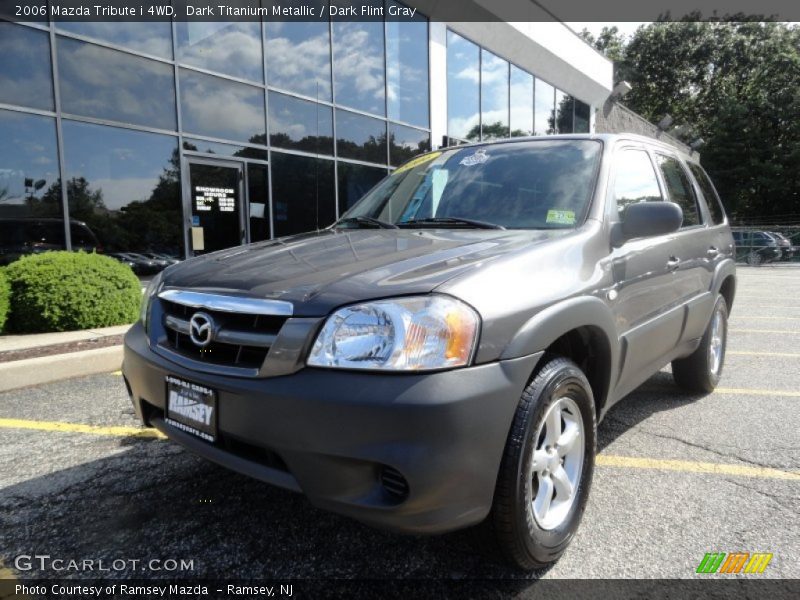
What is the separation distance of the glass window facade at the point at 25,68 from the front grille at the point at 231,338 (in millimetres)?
7540

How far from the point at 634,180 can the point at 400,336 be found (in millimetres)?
2083

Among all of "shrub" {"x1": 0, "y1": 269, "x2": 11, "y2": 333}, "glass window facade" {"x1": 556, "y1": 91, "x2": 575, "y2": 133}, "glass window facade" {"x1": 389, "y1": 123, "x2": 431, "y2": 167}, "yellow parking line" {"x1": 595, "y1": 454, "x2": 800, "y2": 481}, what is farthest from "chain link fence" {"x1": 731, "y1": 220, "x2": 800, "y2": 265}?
"shrub" {"x1": 0, "y1": 269, "x2": 11, "y2": 333}

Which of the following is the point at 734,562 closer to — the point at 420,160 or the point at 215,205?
the point at 420,160

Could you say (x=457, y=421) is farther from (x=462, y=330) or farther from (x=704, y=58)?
(x=704, y=58)

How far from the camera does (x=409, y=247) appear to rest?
2.37m

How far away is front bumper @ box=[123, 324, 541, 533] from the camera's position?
5.42 feet

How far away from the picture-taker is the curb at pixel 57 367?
4.45m

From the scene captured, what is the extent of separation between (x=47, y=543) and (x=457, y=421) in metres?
1.83

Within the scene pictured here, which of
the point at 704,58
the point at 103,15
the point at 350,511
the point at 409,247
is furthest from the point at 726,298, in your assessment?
the point at 704,58

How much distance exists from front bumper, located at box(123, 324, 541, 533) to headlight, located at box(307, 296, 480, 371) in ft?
0.14

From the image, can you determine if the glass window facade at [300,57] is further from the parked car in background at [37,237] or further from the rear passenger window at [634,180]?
the rear passenger window at [634,180]

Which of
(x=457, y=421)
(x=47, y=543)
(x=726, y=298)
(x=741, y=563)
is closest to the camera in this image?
(x=457, y=421)

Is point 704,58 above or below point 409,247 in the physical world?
above

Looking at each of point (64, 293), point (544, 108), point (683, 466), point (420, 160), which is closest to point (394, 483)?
→ point (683, 466)
